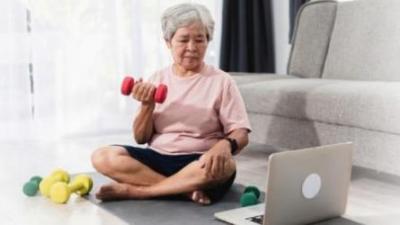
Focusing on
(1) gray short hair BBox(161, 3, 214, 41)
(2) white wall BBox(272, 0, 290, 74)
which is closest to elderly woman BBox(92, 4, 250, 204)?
(1) gray short hair BBox(161, 3, 214, 41)

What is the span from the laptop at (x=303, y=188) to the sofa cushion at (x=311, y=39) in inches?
56.5

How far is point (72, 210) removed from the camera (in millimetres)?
1925

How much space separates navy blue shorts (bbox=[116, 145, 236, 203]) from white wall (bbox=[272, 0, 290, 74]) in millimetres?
2248

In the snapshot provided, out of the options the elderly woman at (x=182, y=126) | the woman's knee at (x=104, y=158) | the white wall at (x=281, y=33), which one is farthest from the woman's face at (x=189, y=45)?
the white wall at (x=281, y=33)

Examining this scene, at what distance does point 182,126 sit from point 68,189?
1.52ft

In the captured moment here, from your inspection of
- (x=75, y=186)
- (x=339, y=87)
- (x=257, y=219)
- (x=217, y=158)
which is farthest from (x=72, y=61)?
(x=257, y=219)

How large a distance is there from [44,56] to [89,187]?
1.50m

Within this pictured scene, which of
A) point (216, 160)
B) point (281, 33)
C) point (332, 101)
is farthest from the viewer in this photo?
point (281, 33)

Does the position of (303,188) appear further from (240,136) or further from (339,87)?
(339,87)

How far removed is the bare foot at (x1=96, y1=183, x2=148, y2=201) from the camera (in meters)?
1.97

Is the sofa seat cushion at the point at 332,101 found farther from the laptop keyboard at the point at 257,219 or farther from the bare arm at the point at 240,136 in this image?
the laptop keyboard at the point at 257,219

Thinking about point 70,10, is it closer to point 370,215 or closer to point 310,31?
point 310,31

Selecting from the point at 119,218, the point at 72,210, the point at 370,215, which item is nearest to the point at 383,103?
the point at 370,215

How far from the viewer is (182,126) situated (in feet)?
6.71
